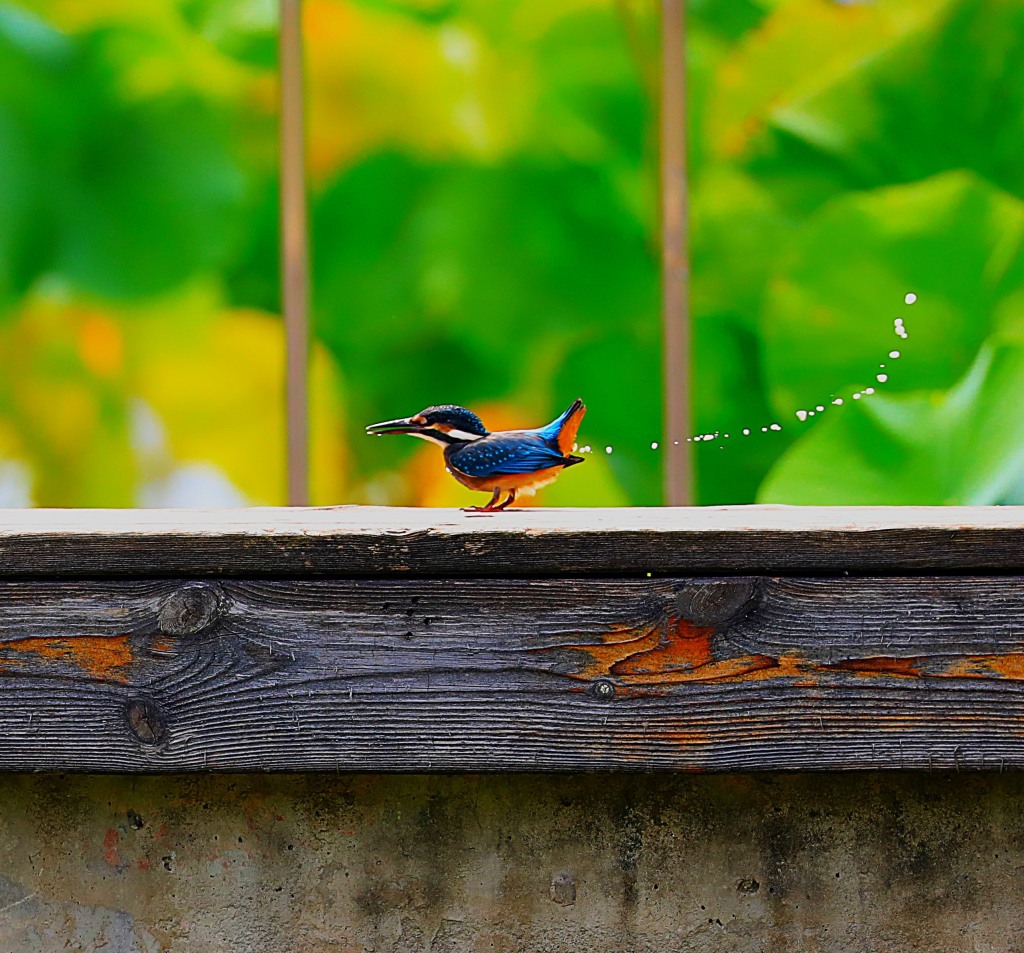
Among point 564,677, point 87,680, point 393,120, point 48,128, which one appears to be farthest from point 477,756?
point 48,128

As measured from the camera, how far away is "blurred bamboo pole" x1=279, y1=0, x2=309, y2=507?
150 inches

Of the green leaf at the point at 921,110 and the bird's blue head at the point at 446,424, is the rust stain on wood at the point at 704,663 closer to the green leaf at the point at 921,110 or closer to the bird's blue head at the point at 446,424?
the bird's blue head at the point at 446,424

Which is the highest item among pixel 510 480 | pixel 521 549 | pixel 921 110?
pixel 921 110

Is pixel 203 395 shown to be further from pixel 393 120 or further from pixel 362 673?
pixel 362 673

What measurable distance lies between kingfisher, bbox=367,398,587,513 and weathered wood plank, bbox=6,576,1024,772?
0.55 meters

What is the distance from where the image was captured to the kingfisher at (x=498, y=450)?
145 centimetres

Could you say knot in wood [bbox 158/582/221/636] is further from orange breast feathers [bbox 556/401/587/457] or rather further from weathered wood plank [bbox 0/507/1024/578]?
orange breast feathers [bbox 556/401/587/457]

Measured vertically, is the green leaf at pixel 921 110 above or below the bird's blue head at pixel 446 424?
above

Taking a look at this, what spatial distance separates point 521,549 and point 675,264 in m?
3.03

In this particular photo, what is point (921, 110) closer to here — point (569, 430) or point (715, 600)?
point (569, 430)

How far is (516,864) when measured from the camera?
91 centimetres

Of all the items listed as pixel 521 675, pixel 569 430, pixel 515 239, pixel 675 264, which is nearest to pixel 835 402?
pixel 675 264

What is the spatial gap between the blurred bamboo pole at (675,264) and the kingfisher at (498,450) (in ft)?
7.44

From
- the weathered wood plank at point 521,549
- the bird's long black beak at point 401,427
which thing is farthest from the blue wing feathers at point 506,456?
the weathered wood plank at point 521,549
